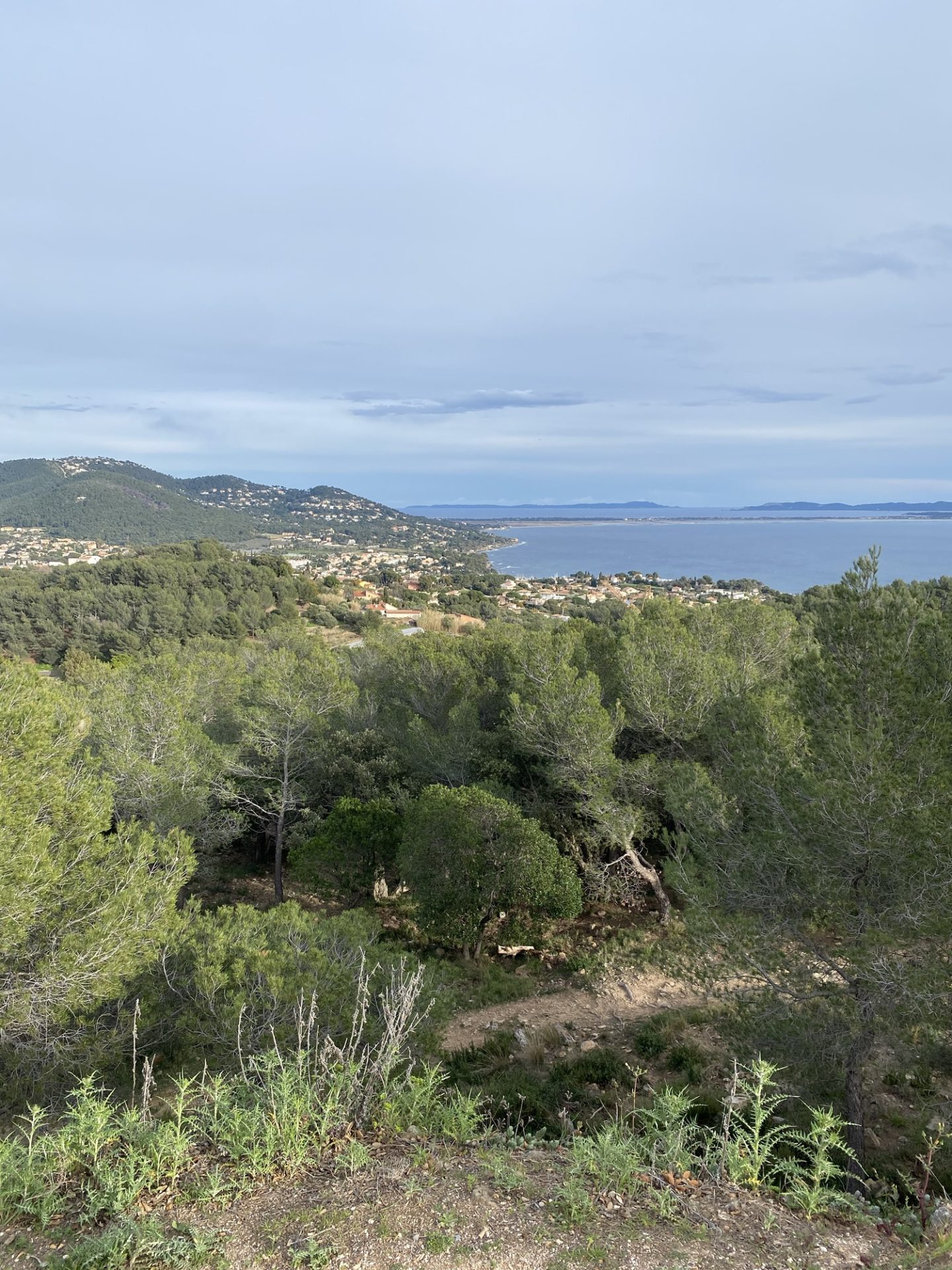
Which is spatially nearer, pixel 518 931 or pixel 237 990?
pixel 237 990

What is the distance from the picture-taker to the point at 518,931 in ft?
40.7

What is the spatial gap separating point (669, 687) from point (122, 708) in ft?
40.6

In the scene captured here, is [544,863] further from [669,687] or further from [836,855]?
[836,855]

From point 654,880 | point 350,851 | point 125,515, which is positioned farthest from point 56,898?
point 125,515

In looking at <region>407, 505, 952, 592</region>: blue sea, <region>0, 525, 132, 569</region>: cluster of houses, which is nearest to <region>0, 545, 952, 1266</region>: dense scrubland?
<region>407, 505, 952, 592</region>: blue sea

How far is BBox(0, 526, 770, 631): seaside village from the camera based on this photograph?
6731 cm

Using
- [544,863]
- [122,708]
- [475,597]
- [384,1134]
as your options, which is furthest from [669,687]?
[475,597]

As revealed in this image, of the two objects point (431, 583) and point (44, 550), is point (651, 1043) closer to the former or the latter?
point (431, 583)

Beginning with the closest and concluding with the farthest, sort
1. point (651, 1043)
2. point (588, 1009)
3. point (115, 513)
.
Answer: point (651, 1043), point (588, 1009), point (115, 513)

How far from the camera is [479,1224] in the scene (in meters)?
3.63

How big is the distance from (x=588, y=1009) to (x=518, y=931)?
2181 millimetres

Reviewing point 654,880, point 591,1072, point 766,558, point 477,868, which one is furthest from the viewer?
point 766,558

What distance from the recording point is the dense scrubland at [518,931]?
4.16m

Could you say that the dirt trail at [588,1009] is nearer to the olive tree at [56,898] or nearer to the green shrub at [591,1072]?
the green shrub at [591,1072]
